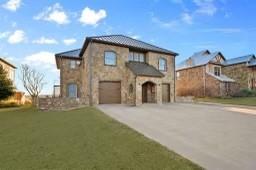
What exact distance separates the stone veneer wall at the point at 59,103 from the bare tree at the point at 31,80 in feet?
62.3

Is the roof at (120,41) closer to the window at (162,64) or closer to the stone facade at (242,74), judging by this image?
the window at (162,64)

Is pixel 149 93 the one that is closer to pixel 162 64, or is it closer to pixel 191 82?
pixel 162 64

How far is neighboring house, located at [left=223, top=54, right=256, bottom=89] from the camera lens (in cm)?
3312

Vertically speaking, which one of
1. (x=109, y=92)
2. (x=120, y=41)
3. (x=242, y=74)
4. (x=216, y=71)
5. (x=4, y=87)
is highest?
(x=120, y=41)

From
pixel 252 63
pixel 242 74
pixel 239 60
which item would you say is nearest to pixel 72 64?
pixel 242 74

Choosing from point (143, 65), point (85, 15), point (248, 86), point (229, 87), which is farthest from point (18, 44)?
point (248, 86)

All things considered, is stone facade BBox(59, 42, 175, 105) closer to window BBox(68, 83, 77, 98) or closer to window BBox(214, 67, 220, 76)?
window BBox(68, 83, 77, 98)

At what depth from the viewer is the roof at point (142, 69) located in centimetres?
1905

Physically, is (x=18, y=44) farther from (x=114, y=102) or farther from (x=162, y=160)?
(x=162, y=160)

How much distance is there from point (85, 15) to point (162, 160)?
58.3 ft

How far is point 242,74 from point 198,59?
7.84m

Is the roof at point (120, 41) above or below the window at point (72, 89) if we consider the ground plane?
above

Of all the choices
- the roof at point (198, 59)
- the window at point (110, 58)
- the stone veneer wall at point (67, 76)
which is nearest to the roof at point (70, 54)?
the stone veneer wall at point (67, 76)

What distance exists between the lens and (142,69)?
65.9ft
